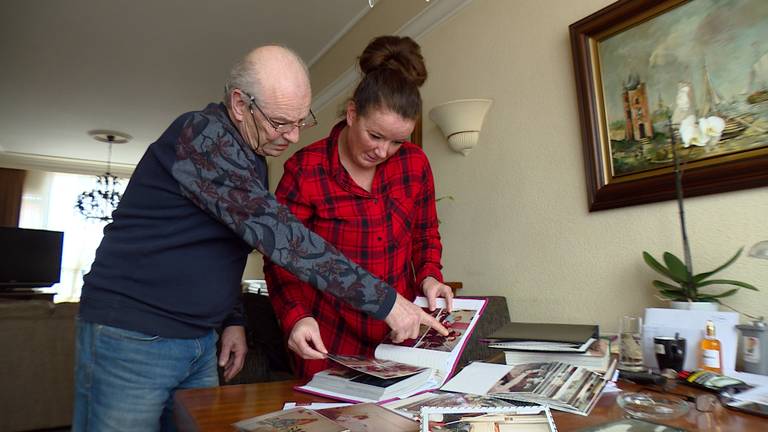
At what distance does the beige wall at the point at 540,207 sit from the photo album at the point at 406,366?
670 mm

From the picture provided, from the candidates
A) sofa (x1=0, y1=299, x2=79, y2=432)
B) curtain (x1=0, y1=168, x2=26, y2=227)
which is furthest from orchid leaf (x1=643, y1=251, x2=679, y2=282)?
curtain (x1=0, y1=168, x2=26, y2=227)

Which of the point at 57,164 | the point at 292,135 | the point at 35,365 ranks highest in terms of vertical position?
the point at 57,164

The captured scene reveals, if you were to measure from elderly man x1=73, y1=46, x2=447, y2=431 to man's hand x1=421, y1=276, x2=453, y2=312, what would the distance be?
0.14 meters

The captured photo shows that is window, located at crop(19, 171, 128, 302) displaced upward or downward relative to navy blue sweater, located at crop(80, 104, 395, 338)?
upward

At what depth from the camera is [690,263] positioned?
1219mm

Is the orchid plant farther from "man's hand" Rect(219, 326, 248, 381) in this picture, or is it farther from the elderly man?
"man's hand" Rect(219, 326, 248, 381)

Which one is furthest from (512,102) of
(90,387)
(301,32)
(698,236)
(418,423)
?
(301,32)

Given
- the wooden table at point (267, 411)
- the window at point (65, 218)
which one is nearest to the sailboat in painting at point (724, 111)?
the wooden table at point (267, 411)

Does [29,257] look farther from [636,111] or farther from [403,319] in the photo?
[636,111]

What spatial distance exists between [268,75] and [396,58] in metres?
0.47

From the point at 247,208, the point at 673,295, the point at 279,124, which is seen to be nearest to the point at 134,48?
the point at 279,124

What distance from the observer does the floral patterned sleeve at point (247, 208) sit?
2.80 ft

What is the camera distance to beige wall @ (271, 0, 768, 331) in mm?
1312

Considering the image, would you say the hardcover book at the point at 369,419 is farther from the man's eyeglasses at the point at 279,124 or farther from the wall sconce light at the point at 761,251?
the wall sconce light at the point at 761,251
